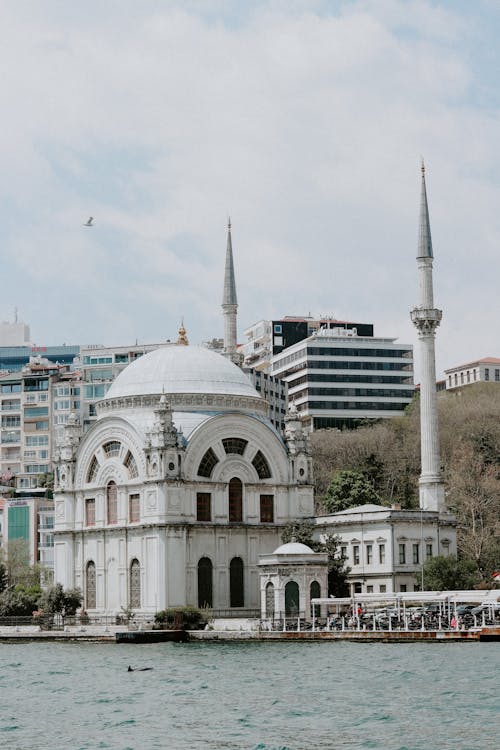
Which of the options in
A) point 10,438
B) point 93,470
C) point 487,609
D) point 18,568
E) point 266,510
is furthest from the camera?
point 10,438

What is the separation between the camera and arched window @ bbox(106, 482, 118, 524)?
76.1 metres

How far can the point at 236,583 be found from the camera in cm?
7550

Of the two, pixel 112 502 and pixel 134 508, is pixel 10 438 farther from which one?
pixel 134 508

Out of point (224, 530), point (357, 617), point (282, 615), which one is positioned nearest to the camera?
point (357, 617)

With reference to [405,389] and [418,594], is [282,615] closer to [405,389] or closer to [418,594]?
[418,594]

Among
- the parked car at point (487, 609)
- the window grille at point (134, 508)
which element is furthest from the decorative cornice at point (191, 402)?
the parked car at point (487, 609)

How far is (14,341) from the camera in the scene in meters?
169

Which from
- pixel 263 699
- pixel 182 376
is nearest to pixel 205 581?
pixel 182 376

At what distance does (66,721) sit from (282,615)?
1174 inches

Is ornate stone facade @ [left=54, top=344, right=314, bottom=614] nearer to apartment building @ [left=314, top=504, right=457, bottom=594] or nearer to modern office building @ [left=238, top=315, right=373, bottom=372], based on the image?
apartment building @ [left=314, top=504, right=457, bottom=594]

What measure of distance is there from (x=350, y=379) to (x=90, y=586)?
43264 mm

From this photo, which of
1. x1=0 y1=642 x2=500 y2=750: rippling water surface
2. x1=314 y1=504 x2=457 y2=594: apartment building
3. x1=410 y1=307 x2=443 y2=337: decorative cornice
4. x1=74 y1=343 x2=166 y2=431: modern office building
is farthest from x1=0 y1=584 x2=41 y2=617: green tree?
x1=74 y1=343 x2=166 y2=431: modern office building

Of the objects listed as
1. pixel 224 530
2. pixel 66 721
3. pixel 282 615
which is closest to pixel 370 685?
pixel 66 721

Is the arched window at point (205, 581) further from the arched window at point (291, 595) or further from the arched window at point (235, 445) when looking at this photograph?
the arched window at point (291, 595)
